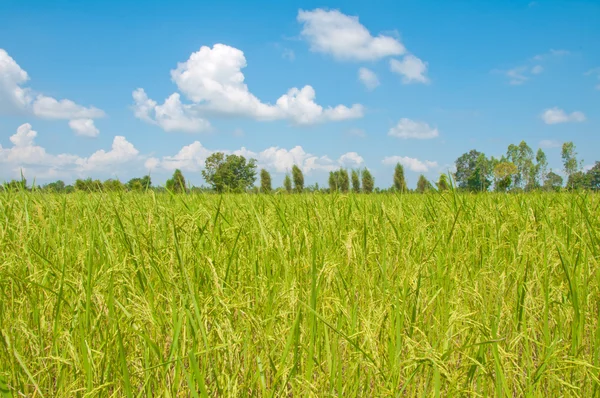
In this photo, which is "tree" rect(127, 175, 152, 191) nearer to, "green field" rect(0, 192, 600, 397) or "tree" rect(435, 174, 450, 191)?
"green field" rect(0, 192, 600, 397)

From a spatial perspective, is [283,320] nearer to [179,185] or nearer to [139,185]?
[179,185]

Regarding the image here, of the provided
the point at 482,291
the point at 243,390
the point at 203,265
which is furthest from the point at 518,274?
the point at 203,265

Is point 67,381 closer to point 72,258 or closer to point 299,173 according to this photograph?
point 72,258

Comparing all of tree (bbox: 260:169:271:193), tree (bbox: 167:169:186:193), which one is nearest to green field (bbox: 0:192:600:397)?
tree (bbox: 167:169:186:193)

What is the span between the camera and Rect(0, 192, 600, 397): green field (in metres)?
1.04

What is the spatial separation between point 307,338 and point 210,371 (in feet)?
1.03

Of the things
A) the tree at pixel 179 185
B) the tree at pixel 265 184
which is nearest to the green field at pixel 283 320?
the tree at pixel 179 185

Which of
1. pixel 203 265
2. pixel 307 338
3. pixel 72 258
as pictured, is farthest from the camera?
pixel 72 258

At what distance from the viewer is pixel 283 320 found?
1281 millimetres

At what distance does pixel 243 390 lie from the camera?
1135 mm

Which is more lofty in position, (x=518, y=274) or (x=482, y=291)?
(x=518, y=274)

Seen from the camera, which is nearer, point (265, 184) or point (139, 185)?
point (265, 184)

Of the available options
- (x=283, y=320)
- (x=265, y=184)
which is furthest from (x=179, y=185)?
(x=283, y=320)

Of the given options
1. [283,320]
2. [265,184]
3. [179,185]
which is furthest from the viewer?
[265,184]
